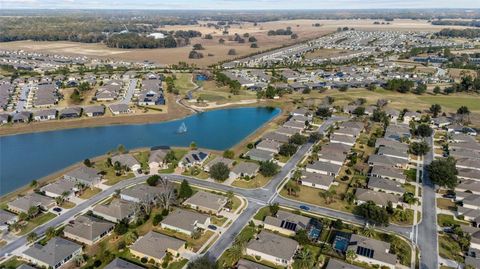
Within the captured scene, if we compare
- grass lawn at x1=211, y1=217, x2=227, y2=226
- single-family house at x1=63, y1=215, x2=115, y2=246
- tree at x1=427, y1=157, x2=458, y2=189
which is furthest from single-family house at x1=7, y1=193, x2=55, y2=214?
tree at x1=427, y1=157, x2=458, y2=189

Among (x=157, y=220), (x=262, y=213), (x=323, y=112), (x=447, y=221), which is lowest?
(x=157, y=220)

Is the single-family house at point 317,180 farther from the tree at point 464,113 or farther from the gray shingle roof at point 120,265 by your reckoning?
the tree at point 464,113

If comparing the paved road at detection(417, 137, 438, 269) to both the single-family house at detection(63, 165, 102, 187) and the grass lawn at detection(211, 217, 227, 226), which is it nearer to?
the grass lawn at detection(211, 217, 227, 226)

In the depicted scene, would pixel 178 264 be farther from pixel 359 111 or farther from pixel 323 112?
pixel 359 111

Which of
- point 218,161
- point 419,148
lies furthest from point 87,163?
point 419,148

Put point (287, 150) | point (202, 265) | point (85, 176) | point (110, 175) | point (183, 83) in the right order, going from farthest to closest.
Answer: point (183, 83)
point (287, 150)
point (110, 175)
point (85, 176)
point (202, 265)

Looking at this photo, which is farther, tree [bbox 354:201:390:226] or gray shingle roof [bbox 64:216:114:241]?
tree [bbox 354:201:390:226]
